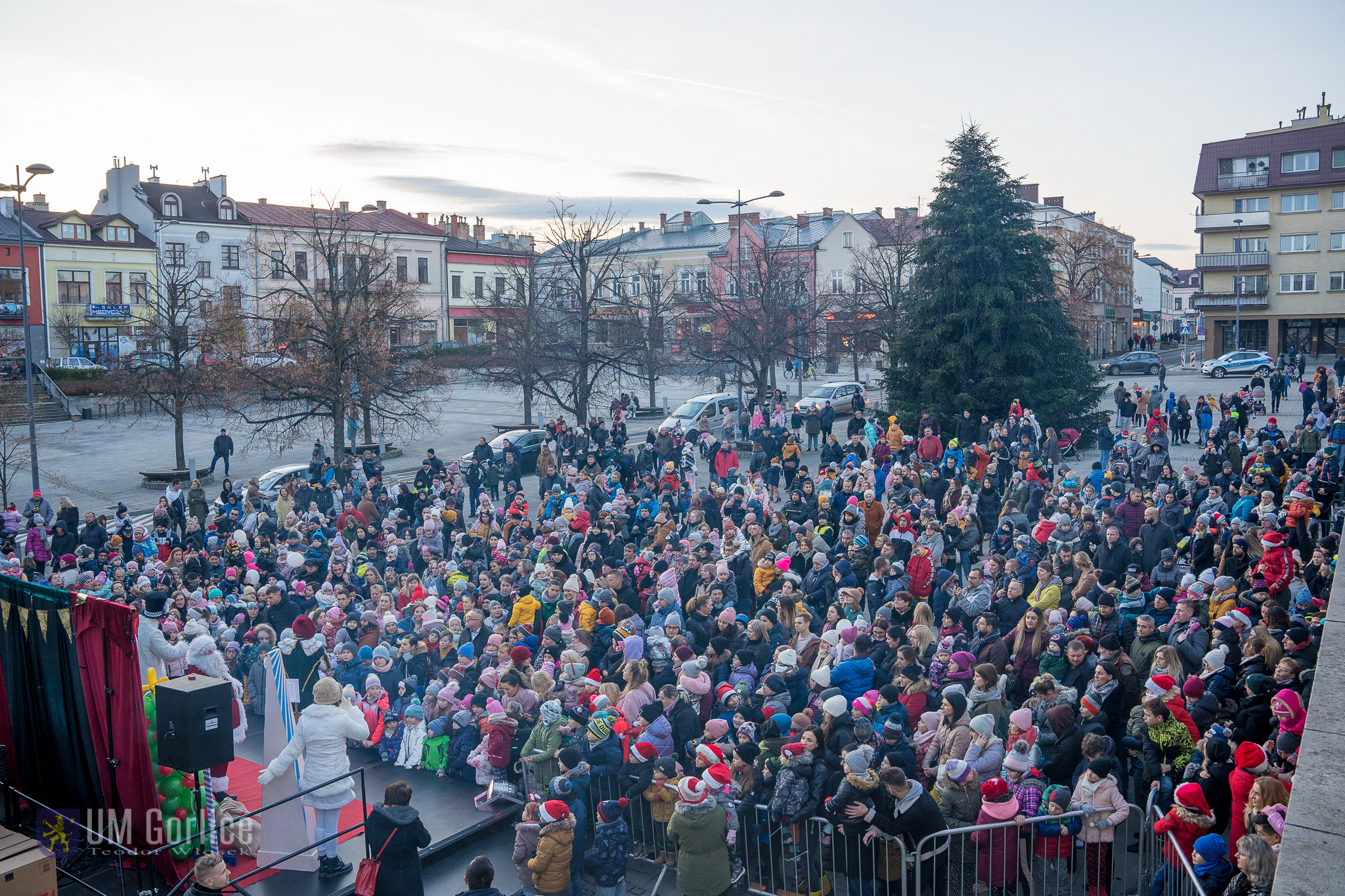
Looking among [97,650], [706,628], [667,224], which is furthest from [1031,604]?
[667,224]

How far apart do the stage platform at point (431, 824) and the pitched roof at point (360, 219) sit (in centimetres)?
5472

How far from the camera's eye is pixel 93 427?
41.8 metres

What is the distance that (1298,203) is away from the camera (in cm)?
5628

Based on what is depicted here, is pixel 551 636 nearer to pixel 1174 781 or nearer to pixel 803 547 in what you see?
pixel 803 547

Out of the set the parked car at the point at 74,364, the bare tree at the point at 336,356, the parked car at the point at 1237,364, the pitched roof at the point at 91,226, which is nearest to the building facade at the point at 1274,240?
the parked car at the point at 1237,364

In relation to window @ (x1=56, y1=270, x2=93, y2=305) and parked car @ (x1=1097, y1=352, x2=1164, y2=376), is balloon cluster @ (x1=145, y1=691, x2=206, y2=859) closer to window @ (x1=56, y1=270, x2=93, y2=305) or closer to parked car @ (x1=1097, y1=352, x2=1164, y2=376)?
parked car @ (x1=1097, y1=352, x2=1164, y2=376)

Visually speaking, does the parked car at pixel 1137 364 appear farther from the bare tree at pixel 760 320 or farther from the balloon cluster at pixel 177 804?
the balloon cluster at pixel 177 804

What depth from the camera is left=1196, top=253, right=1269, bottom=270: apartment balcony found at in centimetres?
5703

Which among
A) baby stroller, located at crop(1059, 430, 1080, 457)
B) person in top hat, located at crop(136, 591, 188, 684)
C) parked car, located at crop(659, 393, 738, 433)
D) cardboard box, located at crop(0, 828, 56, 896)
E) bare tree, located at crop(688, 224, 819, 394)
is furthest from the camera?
bare tree, located at crop(688, 224, 819, 394)

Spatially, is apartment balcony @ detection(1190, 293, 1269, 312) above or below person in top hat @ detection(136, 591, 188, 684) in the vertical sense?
above

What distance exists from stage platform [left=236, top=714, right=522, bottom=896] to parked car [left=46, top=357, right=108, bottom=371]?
4503 cm

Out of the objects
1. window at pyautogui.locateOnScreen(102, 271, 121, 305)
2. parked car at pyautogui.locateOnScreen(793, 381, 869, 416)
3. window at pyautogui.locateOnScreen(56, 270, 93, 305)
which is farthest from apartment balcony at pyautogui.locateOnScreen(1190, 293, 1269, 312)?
window at pyautogui.locateOnScreen(56, 270, 93, 305)

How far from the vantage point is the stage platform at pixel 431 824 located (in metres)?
8.27

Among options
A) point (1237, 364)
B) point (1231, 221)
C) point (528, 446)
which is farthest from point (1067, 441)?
point (1231, 221)
